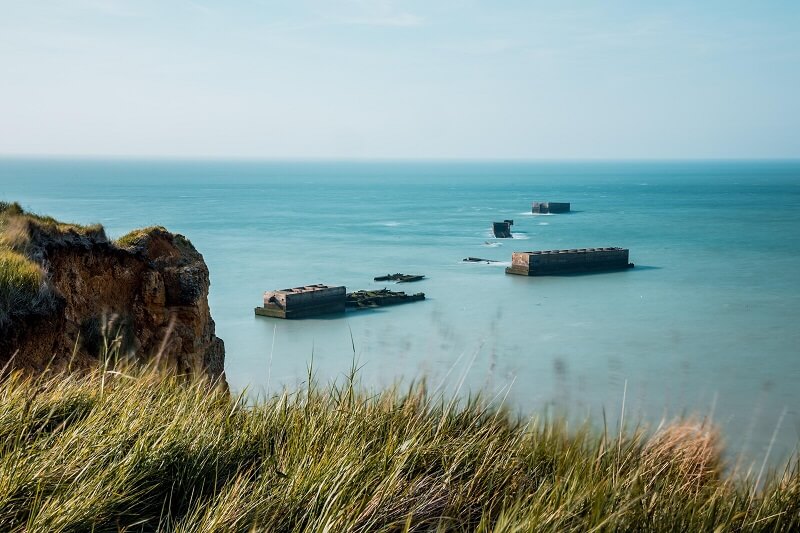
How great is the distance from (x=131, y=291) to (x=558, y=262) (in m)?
53.6

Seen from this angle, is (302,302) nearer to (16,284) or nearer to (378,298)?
(378,298)

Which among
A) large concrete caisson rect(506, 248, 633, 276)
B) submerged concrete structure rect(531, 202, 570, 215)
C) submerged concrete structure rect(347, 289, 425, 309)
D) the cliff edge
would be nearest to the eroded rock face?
the cliff edge

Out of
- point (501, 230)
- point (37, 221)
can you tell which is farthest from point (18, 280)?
point (501, 230)

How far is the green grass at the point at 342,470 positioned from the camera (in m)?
3.74

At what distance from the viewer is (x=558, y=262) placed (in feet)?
211

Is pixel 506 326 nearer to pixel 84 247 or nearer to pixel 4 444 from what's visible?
pixel 84 247

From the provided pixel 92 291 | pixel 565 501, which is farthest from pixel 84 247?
pixel 565 501

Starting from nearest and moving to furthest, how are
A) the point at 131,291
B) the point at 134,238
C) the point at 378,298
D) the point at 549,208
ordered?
the point at 131,291
the point at 134,238
the point at 378,298
the point at 549,208

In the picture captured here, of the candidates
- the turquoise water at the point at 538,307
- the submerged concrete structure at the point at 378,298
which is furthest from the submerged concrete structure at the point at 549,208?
the submerged concrete structure at the point at 378,298

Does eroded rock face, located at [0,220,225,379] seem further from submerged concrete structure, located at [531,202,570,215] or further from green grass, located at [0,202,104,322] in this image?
submerged concrete structure, located at [531,202,570,215]

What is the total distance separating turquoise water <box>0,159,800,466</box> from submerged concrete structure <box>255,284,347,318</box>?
834 mm

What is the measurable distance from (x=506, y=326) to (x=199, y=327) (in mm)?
34912

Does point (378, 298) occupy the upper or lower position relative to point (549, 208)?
upper

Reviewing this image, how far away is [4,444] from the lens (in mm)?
4262
